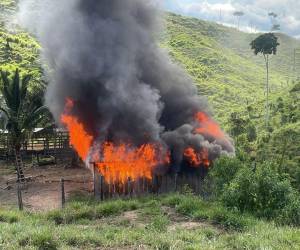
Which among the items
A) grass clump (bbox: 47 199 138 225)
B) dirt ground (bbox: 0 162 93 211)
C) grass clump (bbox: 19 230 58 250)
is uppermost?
grass clump (bbox: 19 230 58 250)

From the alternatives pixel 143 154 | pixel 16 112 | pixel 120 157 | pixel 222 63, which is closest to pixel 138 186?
pixel 120 157

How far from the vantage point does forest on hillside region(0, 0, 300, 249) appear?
34.0 ft

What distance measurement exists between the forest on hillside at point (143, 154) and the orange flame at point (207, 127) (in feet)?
0.32

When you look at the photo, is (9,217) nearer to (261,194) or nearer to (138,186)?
(138,186)

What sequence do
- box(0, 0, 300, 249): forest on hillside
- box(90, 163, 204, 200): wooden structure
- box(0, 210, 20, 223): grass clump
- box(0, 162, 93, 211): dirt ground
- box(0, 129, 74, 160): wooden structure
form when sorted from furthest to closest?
box(0, 129, 74, 160): wooden structure, box(0, 162, 93, 211): dirt ground, box(90, 163, 204, 200): wooden structure, box(0, 210, 20, 223): grass clump, box(0, 0, 300, 249): forest on hillside

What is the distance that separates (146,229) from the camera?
11.6m

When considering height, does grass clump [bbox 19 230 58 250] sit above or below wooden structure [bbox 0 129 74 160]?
below

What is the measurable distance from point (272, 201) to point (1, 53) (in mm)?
55259

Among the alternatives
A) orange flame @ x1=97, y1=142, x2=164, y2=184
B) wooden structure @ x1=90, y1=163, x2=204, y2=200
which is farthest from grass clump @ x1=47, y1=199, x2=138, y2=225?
orange flame @ x1=97, y1=142, x2=164, y2=184

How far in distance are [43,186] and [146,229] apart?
13.2m

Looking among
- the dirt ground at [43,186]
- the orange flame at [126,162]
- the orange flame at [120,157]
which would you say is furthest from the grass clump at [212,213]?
the dirt ground at [43,186]

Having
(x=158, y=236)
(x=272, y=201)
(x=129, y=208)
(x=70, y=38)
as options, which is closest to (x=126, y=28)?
(x=70, y=38)

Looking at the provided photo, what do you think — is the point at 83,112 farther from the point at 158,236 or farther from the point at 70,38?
the point at 158,236

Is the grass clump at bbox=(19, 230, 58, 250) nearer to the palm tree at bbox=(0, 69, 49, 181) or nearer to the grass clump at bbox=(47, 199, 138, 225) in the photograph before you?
the grass clump at bbox=(47, 199, 138, 225)
